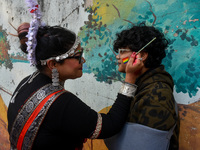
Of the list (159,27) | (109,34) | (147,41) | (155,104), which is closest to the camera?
(155,104)

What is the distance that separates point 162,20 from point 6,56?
10.1 ft

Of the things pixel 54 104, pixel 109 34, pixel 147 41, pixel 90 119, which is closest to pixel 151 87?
pixel 147 41

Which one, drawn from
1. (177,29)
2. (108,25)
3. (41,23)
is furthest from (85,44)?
(177,29)

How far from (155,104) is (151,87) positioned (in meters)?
0.14

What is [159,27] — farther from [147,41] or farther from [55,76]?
[55,76]

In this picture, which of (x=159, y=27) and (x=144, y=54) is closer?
(x=144, y=54)

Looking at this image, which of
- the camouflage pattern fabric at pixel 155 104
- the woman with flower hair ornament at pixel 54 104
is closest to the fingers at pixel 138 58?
the woman with flower hair ornament at pixel 54 104

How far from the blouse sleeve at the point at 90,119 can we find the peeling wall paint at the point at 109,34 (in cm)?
65

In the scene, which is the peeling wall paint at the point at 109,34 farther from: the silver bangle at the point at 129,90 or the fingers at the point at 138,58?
the silver bangle at the point at 129,90

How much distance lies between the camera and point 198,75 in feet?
4.65

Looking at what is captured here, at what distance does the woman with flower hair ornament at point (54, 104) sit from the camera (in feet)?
3.67

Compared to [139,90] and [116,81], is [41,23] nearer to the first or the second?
[139,90]

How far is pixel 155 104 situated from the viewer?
3.65 feet

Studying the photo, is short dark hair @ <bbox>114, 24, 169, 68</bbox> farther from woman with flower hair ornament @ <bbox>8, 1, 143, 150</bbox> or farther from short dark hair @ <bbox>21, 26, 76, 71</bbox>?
short dark hair @ <bbox>21, 26, 76, 71</bbox>
